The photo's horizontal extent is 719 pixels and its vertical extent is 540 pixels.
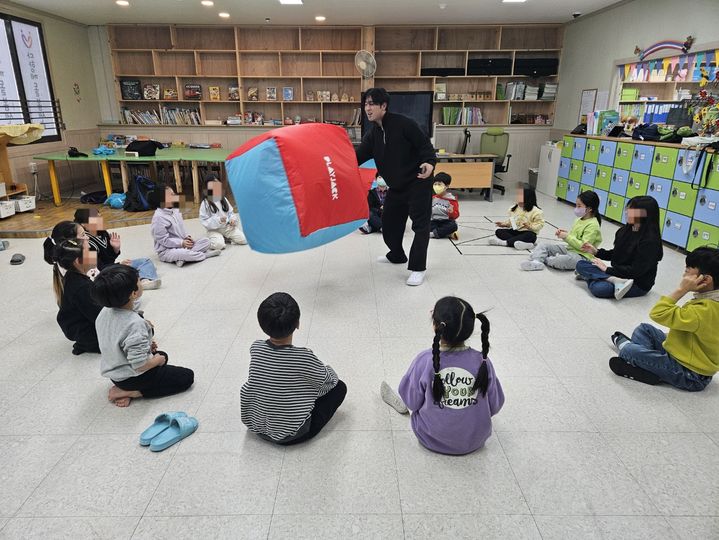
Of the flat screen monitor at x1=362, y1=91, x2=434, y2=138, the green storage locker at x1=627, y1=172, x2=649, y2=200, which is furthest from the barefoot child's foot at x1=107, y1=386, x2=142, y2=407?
the flat screen monitor at x1=362, y1=91, x2=434, y2=138

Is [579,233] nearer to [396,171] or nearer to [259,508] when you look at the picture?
[396,171]

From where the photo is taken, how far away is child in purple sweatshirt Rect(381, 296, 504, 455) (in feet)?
5.22

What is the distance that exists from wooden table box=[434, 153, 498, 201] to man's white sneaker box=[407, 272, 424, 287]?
3.81 metres

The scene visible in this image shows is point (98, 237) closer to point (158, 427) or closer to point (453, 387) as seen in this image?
point (158, 427)

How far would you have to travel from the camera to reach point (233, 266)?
4176 mm

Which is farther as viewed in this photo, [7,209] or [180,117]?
[180,117]

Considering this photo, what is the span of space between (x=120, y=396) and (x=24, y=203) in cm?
491

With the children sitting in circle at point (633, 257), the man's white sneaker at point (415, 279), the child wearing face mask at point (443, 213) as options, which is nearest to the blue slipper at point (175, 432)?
the man's white sneaker at point (415, 279)

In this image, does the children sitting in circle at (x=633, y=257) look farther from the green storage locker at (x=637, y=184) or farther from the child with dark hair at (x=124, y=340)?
the child with dark hair at (x=124, y=340)

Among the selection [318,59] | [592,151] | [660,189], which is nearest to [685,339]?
[660,189]

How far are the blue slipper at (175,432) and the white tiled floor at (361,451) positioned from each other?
4 cm

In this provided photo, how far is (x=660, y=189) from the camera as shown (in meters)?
4.88

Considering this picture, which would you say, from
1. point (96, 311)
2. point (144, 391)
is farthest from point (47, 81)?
point (144, 391)

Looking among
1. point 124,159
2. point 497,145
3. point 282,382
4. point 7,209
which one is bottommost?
point 7,209
